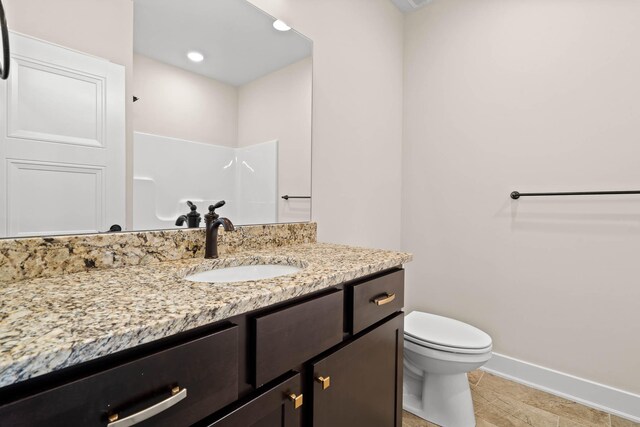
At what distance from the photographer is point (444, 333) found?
1.62 m

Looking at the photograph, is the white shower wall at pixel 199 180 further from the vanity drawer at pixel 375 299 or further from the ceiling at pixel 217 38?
the vanity drawer at pixel 375 299

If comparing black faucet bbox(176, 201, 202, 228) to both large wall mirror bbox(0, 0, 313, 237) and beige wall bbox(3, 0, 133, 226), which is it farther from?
beige wall bbox(3, 0, 133, 226)

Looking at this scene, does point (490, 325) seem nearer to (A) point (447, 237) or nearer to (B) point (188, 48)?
(A) point (447, 237)

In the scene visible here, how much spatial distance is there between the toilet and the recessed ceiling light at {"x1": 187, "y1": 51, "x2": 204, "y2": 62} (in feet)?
5.01

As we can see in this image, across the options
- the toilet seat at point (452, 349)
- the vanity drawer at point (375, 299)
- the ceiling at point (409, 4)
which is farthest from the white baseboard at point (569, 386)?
the ceiling at point (409, 4)

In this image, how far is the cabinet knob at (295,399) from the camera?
734mm

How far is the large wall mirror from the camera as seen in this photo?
79cm

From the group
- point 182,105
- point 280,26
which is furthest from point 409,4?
point 182,105

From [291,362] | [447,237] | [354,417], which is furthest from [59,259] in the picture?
[447,237]

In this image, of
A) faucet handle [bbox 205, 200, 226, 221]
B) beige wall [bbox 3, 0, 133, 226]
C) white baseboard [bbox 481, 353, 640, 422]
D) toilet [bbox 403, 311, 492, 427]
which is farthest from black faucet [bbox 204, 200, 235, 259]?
white baseboard [bbox 481, 353, 640, 422]

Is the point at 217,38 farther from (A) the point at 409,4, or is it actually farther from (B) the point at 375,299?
(A) the point at 409,4

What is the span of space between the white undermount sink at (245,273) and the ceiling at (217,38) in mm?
738

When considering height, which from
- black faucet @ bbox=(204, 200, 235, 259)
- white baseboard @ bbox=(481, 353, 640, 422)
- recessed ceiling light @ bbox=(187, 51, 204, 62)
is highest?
recessed ceiling light @ bbox=(187, 51, 204, 62)

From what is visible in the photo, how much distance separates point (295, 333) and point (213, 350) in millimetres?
226
